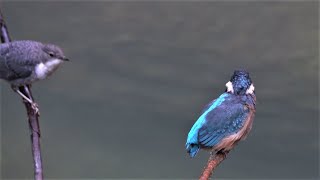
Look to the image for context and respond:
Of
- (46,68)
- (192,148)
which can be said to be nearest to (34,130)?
(46,68)

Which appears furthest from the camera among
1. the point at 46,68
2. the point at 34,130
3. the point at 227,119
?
the point at 227,119

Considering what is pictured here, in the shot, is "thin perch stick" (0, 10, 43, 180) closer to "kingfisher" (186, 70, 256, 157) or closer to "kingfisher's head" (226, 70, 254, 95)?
"kingfisher" (186, 70, 256, 157)

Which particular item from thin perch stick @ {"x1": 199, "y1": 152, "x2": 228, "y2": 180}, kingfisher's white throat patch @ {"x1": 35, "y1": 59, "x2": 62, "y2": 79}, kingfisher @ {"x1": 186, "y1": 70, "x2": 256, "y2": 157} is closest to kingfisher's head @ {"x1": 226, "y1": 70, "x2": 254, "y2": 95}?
kingfisher @ {"x1": 186, "y1": 70, "x2": 256, "y2": 157}

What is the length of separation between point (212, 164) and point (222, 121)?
9.5 inches

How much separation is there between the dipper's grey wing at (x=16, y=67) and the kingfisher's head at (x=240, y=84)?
742 mm

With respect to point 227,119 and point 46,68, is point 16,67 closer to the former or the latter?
point 46,68

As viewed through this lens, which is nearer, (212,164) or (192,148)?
(212,164)

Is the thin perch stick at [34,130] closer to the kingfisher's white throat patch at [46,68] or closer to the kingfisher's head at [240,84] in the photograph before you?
the kingfisher's white throat patch at [46,68]

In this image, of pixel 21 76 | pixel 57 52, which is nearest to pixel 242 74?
pixel 57 52

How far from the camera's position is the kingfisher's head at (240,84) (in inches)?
57.9

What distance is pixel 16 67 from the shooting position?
1.51 meters

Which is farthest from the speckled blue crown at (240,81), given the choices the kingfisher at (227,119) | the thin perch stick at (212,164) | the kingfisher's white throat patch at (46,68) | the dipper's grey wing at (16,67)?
the dipper's grey wing at (16,67)

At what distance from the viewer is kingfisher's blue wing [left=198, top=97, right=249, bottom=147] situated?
1523 millimetres

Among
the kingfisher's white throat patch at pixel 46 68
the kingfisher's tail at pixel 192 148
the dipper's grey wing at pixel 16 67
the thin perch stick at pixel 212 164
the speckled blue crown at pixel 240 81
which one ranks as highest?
the dipper's grey wing at pixel 16 67
